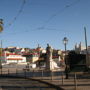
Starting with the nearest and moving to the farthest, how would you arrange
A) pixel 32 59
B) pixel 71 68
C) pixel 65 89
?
pixel 65 89, pixel 71 68, pixel 32 59

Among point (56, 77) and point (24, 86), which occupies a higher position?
point (56, 77)

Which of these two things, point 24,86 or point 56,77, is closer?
point 24,86

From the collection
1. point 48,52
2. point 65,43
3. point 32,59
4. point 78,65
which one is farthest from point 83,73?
point 32,59

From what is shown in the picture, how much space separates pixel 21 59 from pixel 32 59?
1381 cm

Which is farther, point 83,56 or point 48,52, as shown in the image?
point 48,52

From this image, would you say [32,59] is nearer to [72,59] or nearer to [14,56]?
[14,56]

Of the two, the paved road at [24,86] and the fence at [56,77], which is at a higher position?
the fence at [56,77]

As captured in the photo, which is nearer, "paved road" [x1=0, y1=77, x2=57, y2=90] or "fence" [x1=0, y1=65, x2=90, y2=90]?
"paved road" [x1=0, y1=77, x2=57, y2=90]

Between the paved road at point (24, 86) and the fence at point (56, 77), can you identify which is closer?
the paved road at point (24, 86)

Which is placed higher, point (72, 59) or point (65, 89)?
point (72, 59)

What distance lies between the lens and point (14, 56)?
118938mm

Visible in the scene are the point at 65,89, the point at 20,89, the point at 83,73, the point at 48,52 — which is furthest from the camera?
the point at 48,52

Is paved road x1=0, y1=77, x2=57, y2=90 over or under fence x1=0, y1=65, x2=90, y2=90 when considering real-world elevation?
under

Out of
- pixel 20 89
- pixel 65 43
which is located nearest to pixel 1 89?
pixel 20 89
